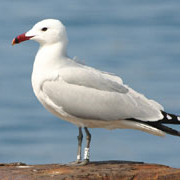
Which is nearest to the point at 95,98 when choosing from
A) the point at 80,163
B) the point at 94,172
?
the point at 80,163

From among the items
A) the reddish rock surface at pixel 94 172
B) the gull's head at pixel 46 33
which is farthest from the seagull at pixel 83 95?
the reddish rock surface at pixel 94 172

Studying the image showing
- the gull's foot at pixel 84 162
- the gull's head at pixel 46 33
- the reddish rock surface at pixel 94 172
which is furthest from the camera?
the gull's head at pixel 46 33

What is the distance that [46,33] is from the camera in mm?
11859

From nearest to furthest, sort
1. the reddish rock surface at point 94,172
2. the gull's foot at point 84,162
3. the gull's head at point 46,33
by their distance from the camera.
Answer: the reddish rock surface at point 94,172, the gull's foot at point 84,162, the gull's head at point 46,33

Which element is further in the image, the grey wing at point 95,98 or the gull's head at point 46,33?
the gull's head at point 46,33

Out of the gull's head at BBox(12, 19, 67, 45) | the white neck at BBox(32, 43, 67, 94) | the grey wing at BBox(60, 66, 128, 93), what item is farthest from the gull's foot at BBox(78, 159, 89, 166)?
the gull's head at BBox(12, 19, 67, 45)

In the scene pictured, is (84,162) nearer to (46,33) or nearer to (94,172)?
(94,172)

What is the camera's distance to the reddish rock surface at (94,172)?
10.5 m

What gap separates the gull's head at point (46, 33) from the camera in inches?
467

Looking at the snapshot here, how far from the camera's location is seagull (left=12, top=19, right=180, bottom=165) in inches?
453

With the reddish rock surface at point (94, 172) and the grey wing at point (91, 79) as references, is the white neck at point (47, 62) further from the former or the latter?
the reddish rock surface at point (94, 172)

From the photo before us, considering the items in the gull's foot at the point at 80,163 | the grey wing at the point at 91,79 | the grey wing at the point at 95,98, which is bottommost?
the gull's foot at the point at 80,163

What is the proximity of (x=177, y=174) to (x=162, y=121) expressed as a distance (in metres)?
1.17

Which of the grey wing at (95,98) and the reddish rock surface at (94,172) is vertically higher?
the grey wing at (95,98)
